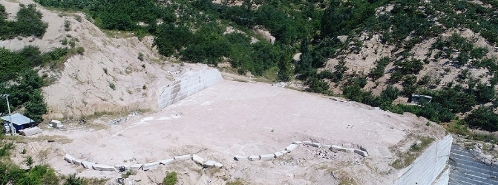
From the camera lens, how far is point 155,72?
98.5 ft

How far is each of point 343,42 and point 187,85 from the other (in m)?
17.9

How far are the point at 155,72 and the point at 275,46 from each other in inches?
677

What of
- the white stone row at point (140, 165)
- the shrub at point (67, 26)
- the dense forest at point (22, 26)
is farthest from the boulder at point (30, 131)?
the shrub at point (67, 26)

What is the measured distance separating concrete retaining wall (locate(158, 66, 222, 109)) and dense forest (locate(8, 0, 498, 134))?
305 centimetres

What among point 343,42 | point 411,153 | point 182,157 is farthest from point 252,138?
point 343,42

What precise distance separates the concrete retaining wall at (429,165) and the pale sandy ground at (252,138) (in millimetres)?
728

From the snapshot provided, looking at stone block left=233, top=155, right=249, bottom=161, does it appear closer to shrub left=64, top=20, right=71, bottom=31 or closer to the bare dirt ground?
the bare dirt ground

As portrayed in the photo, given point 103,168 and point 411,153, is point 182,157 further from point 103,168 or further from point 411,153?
point 411,153

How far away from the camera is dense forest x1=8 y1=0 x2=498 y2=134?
3159 cm

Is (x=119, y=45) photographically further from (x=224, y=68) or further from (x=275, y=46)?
(x=275, y=46)

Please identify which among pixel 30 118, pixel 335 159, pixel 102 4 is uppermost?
pixel 102 4

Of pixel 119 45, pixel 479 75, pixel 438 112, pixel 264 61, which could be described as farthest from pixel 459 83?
pixel 119 45

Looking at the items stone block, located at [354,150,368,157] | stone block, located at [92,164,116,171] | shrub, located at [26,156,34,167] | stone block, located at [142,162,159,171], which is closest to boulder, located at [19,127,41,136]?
shrub, located at [26,156,34,167]

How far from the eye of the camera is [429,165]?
77.3 feet
